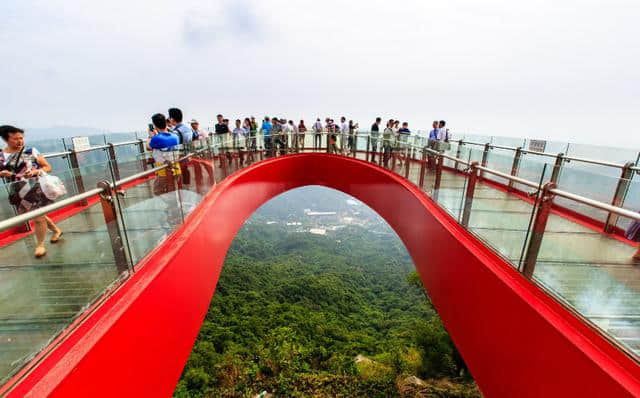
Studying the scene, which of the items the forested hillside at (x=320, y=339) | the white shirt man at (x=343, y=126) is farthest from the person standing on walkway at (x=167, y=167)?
the forested hillside at (x=320, y=339)

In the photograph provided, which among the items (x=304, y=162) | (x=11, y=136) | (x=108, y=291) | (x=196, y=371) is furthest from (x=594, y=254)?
(x=196, y=371)

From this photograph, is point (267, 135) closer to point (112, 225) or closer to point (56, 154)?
point (56, 154)

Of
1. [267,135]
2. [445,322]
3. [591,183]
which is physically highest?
[267,135]

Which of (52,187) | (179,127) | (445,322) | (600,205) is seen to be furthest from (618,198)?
(179,127)

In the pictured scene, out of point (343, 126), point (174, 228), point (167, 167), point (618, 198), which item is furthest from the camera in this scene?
point (343, 126)

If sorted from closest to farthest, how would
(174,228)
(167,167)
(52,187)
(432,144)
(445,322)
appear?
(52,187) → (167,167) → (174,228) → (445,322) → (432,144)

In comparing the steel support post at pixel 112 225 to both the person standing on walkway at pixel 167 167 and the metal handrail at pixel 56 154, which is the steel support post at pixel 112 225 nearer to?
the person standing on walkway at pixel 167 167

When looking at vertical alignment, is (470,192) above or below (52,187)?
below
